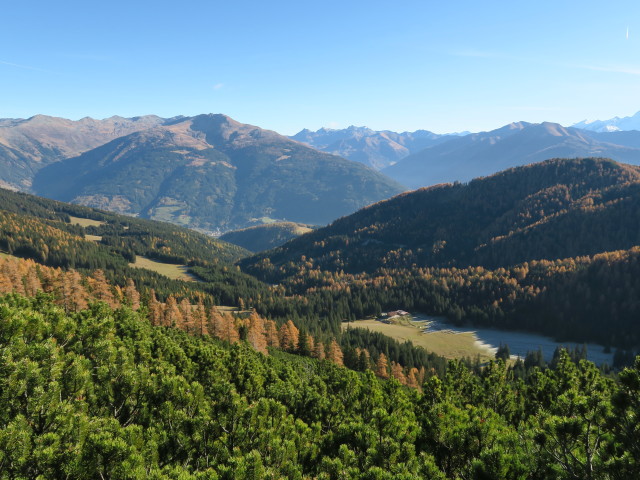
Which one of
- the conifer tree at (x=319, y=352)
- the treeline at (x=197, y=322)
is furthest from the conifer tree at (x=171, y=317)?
the conifer tree at (x=319, y=352)

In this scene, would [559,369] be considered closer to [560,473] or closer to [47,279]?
[560,473]

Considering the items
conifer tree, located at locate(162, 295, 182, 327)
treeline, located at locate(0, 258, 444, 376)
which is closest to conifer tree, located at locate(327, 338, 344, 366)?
treeline, located at locate(0, 258, 444, 376)

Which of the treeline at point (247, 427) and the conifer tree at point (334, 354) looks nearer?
the treeline at point (247, 427)

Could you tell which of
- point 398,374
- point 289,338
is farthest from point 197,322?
point 398,374

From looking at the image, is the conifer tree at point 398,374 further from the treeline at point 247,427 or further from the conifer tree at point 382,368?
the treeline at point 247,427

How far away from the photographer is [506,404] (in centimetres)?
4997

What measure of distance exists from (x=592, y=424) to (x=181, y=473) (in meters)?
18.8

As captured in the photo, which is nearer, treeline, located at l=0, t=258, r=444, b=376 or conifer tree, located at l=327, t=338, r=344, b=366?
treeline, located at l=0, t=258, r=444, b=376

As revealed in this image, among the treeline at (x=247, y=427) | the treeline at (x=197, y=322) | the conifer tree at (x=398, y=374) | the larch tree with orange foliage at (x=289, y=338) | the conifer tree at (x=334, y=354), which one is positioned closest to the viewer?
the treeline at (x=247, y=427)

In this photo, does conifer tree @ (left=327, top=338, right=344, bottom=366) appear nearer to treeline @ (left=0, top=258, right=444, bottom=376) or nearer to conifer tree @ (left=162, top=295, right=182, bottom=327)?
treeline @ (left=0, top=258, right=444, bottom=376)

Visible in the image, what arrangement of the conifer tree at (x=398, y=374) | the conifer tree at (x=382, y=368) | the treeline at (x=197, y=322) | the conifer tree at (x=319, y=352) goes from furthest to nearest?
the conifer tree at (x=382, y=368)
the conifer tree at (x=319, y=352)
the conifer tree at (x=398, y=374)
the treeline at (x=197, y=322)

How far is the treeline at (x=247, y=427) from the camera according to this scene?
16.7m

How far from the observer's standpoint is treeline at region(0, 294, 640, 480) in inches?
659

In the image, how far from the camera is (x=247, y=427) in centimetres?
2744
